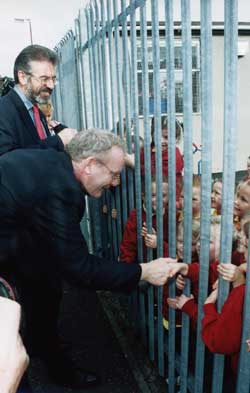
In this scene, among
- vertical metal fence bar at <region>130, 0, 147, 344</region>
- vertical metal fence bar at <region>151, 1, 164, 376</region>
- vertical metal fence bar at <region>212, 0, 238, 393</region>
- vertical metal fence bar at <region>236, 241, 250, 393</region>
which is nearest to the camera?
vertical metal fence bar at <region>212, 0, 238, 393</region>

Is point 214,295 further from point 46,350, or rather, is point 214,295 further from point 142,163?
point 46,350

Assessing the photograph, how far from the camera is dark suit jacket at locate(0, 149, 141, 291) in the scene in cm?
214

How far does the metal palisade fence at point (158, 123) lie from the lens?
165 cm

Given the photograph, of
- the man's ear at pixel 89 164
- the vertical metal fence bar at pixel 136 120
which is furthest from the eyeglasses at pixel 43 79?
the man's ear at pixel 89 164

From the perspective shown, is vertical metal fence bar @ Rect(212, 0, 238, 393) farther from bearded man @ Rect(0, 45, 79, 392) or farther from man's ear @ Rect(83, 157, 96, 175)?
bearded man @ Rect(0, 45, 79, 392)

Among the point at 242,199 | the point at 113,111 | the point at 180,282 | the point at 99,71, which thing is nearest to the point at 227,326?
the point at 180,282

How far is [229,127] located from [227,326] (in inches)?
32.7

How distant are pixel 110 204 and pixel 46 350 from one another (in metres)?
1.25

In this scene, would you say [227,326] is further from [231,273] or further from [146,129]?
[146,129]

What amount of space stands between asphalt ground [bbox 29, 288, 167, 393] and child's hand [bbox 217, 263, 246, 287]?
1.34 metres

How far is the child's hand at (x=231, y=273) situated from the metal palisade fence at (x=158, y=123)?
0.12ft

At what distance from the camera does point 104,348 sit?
317cm

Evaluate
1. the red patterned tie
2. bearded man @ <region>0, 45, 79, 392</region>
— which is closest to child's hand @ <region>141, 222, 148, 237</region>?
bearded man @ <region>0, 45, 79, 392</region>

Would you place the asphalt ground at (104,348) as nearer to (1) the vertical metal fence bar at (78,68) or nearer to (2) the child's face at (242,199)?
(2) the child's face at (242,199)
